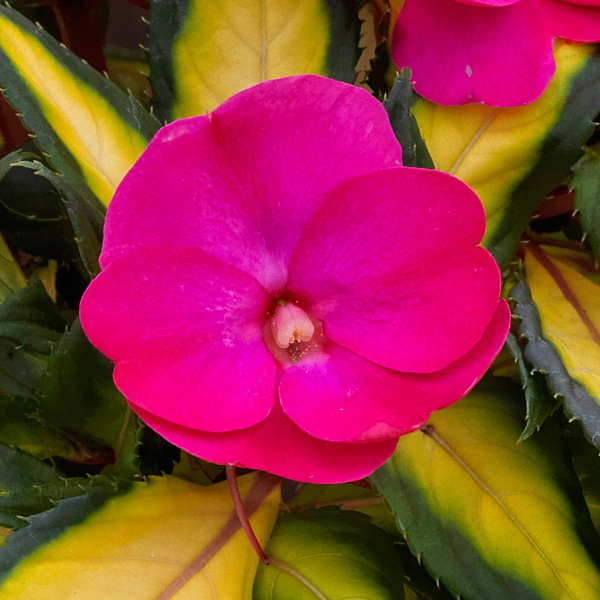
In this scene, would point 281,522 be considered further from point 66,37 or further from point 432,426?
point 66,37

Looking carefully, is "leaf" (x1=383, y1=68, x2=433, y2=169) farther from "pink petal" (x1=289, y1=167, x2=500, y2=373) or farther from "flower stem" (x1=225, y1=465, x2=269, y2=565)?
"flower stem" (x1=225, y1=465, x2=269, y2=565)

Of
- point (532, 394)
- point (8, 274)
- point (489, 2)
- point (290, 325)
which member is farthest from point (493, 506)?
point (8, 274)

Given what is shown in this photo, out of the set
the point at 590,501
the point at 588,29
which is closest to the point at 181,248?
the point at 588,29

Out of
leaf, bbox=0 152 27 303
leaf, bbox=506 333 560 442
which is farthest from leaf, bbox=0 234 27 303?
leaf, bbox=506 333 560 442

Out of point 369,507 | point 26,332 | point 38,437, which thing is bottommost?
point 369,507

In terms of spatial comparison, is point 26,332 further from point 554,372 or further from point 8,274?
point 554,372

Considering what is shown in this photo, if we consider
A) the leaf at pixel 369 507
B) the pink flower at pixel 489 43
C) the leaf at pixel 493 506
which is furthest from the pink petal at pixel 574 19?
the leaf at pixel 369 507

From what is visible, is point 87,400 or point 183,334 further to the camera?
point 87,400
